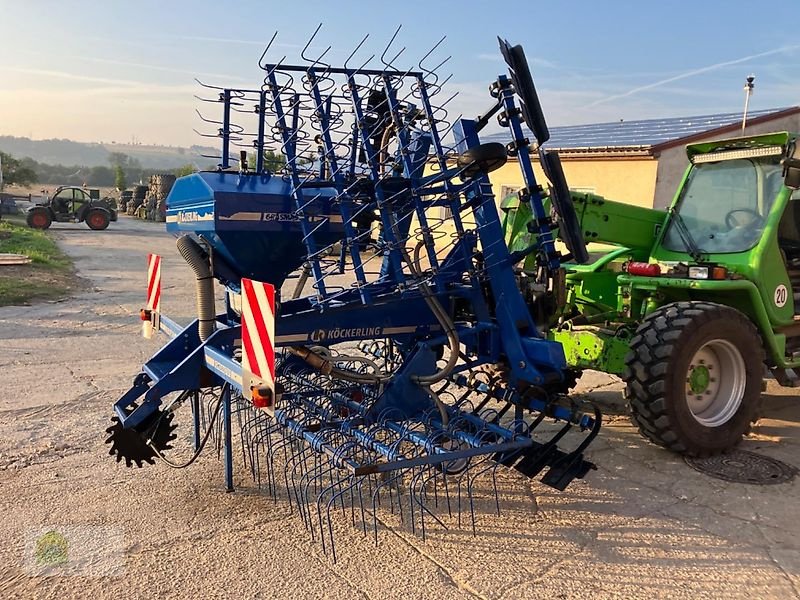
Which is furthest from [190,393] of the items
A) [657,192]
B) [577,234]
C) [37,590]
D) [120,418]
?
[657,192]

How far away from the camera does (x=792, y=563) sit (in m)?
3.24

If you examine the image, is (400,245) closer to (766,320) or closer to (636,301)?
(636,301)

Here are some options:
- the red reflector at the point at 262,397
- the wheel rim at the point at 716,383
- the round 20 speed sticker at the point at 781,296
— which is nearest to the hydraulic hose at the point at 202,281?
the red reflector at the point at 262,397

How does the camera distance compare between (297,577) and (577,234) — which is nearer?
(297,577)

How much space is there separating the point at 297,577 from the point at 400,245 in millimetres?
1657

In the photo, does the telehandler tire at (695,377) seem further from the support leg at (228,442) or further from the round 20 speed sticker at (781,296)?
the support leg at (228,442)

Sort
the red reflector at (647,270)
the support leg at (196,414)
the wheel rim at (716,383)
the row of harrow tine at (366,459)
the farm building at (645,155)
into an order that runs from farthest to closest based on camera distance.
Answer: the farm building at (645,155) → the red reflector at (647,270) → the wheel rim at (716,383) → the support leg at (196,414) → the row of harrow tine at (366,459)

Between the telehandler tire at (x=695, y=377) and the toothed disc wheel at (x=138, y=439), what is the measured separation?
2934 millimetres

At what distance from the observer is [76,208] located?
87.8 feet

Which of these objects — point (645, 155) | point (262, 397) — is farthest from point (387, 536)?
point (645, 155)

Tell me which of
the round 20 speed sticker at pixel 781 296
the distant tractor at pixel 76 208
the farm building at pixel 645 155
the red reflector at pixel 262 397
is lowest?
the distant tractor at pixel 76 208

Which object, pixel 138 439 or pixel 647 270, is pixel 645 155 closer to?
pixel 647 270

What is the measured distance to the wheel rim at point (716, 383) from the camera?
465 centimetres

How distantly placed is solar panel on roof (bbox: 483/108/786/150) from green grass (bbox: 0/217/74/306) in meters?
7.61
